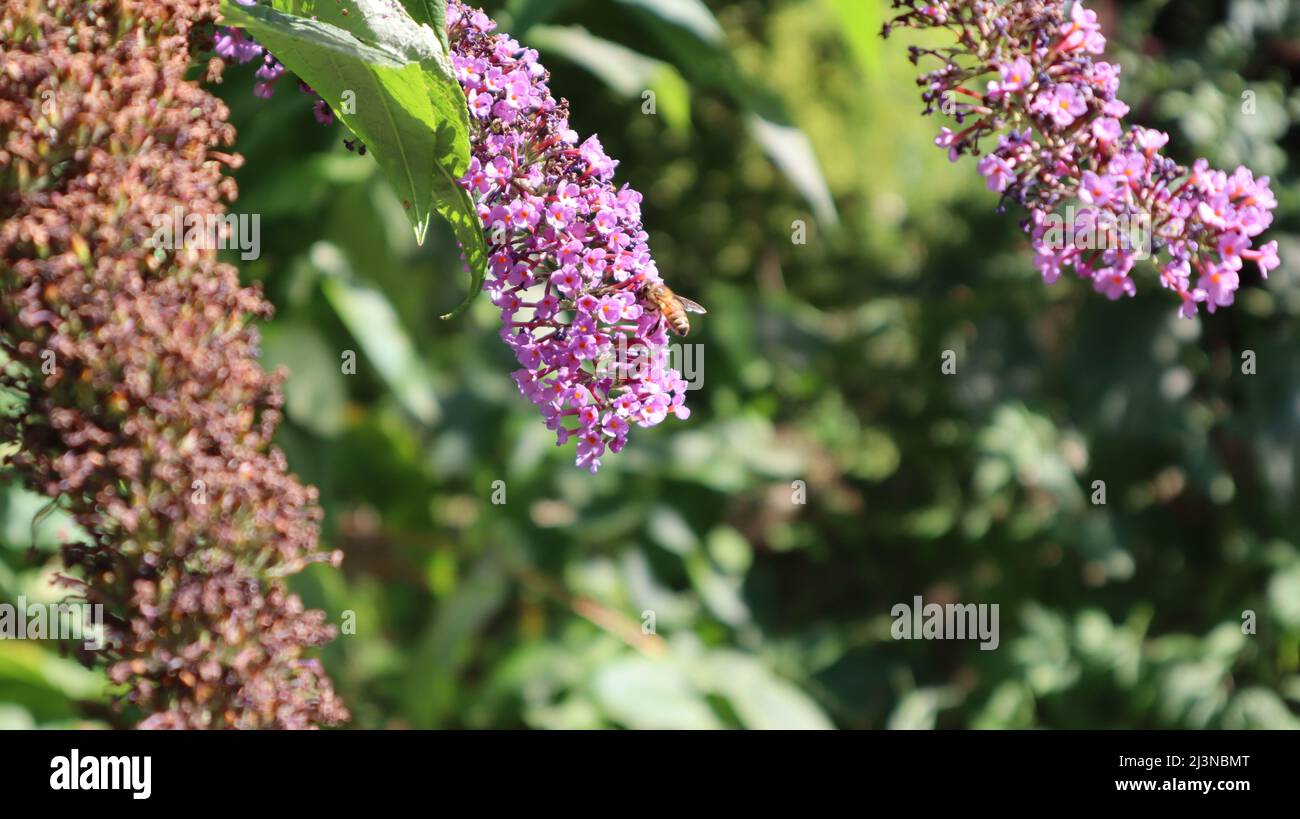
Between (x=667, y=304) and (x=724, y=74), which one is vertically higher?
(x=724, y=74)

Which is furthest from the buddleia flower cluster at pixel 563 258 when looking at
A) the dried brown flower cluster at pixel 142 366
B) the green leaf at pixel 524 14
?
the green leaf at pixel 524 14

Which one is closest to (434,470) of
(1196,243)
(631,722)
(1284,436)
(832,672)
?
(631,722)

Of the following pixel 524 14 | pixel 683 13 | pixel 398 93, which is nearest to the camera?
pixel 398 93

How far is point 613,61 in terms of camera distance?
2092mm

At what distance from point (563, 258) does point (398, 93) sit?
6.0 inches

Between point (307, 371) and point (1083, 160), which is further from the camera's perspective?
point (307, 371)

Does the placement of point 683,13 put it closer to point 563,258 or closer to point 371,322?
point 371,322

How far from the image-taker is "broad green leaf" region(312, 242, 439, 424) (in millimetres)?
2100

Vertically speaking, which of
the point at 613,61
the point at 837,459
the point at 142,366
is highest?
the point at 613,61

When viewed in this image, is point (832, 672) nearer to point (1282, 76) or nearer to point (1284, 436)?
point (1284, 436)

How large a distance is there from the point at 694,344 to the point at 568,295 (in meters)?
1.71

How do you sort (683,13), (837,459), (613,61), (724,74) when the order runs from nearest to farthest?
(683,13) → (724,74) → (613,61) → (837,459)

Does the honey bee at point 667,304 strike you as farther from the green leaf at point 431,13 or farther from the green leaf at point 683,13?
the green leaf at point 683,13

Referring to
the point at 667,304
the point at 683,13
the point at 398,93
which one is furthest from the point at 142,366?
the point at 683,13
